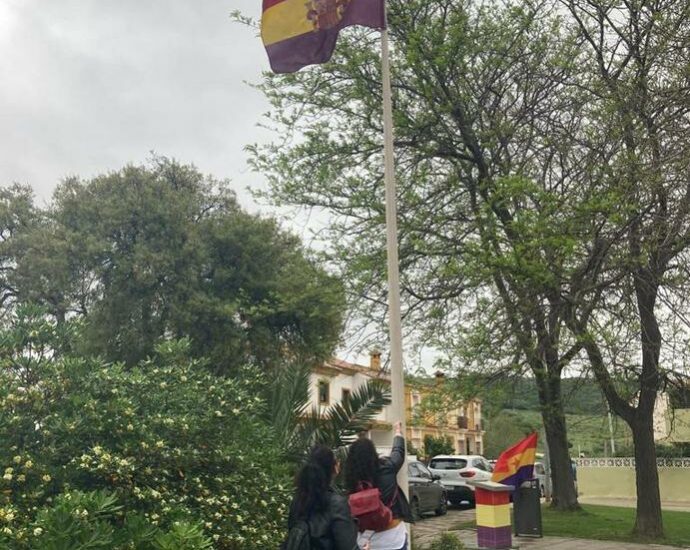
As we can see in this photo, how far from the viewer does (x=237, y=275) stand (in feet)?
88.4

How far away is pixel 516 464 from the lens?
48.1ft

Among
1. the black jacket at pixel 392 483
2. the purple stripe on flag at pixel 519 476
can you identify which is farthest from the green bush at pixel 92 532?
the purple stripe on flag at pixel 519 476

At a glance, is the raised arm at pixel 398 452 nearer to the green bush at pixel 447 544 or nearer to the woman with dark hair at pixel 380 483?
the woman with dark hair at pixel 380 483

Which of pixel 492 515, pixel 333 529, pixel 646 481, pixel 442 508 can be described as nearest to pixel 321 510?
pixel 333 529

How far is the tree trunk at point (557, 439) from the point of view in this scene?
15492 mm

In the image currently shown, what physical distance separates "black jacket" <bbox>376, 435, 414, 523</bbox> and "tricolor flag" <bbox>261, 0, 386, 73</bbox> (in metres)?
5.06

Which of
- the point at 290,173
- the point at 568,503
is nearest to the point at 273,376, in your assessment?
the point at 290,173

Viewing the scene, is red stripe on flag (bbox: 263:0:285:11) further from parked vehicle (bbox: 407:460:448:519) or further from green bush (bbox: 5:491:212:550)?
parked vehicle (bbox: 407:460:448:519)

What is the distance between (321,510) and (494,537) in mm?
8475

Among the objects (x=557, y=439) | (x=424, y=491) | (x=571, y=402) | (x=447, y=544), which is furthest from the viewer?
(x=424, y=491)

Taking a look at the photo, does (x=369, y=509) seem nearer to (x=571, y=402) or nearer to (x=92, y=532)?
(x=92, y=532)

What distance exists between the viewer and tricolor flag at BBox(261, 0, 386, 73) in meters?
9.23

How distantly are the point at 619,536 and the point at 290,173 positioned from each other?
382 inches

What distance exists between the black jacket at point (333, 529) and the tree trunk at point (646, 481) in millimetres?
11352
